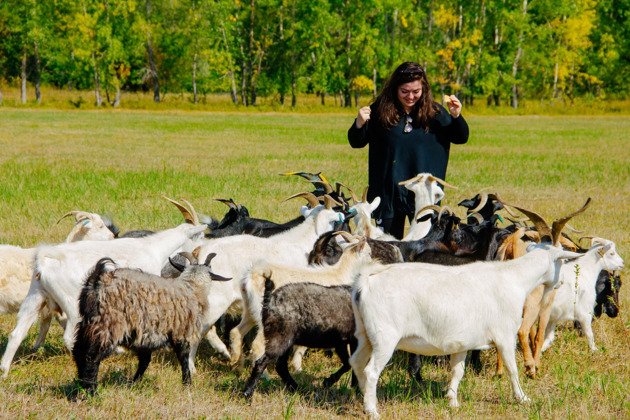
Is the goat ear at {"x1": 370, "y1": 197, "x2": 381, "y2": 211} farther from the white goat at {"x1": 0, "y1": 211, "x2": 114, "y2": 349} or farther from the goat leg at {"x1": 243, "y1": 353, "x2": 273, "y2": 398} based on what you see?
the white goat at {"x1": 0, "y1": 211, "x2": 114, "y2": 349}

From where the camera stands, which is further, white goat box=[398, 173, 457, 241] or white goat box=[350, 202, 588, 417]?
white goat box=[398, 173, 457, 241]

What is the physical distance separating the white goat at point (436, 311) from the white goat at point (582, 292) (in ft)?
4.37

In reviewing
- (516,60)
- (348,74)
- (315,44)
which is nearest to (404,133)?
(315,44)

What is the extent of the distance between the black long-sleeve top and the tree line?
4948 cm

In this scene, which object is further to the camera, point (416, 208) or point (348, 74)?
point (348, 74)

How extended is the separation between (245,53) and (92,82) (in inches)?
511

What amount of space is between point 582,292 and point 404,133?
87.7 inches

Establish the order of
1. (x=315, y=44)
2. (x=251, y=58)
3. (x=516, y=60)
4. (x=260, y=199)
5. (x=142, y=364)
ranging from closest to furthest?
(x=142, y=364)
(x=260, y=199)
(x=315, y=44)
(x=516, y=60)
(x=251, y=58)

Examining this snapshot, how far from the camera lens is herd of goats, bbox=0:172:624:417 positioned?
16.0ft

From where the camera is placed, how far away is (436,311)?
4.82 metres

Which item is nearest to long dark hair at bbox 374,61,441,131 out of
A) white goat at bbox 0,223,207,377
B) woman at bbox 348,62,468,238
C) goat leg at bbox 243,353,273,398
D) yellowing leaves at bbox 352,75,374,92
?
woman at bbox 348,62,468,238

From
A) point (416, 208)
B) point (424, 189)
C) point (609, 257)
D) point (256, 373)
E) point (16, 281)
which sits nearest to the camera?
point (256, 373)

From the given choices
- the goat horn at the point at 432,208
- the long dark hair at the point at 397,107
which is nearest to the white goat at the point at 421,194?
the goat horn at the point at 432,208

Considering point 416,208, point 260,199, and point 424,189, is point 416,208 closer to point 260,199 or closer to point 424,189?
point 424,189
